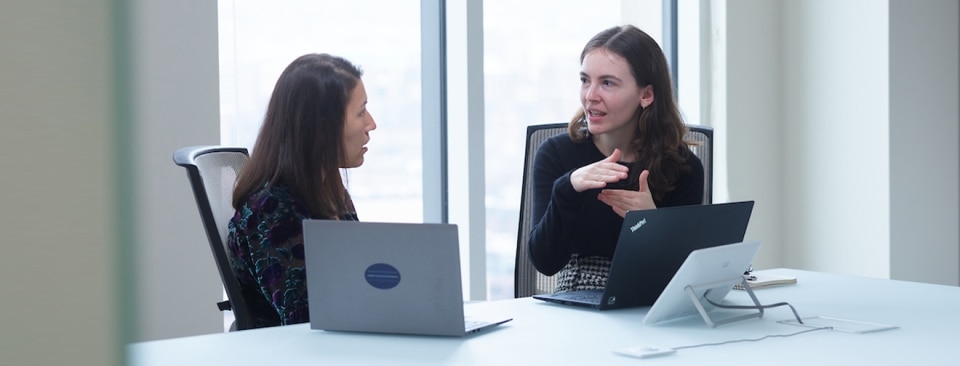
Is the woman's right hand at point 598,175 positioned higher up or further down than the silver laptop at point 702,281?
higher up

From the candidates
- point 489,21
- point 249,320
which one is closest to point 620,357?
point 249,320

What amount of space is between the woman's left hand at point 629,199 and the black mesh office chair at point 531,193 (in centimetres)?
40

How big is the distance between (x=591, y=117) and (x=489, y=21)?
1529mm

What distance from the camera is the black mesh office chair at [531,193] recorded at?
91.2 inches

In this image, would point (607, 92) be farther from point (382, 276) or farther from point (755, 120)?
point (755, 120)

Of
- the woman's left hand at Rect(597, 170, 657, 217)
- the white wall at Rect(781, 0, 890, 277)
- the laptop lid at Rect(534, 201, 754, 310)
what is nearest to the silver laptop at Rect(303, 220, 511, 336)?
the laptop lid at Rect(534, 201, 754, 310)

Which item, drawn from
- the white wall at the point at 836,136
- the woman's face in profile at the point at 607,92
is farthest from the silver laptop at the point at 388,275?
the white wall at the point at 836,136

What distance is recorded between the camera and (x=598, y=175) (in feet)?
5.67

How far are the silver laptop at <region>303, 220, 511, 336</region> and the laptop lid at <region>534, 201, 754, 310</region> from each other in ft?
0.99

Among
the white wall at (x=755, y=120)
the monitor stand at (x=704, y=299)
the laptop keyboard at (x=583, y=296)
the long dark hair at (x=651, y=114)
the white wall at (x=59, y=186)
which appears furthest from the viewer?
the white wall at (x=755, y=120)

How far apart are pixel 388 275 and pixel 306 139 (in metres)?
0.55

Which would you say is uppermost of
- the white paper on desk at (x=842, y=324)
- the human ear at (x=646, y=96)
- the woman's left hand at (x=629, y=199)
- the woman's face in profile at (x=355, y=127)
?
the human ear at (x=646, y=96)

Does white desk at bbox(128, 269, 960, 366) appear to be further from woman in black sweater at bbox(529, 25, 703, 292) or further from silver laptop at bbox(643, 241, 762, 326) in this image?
woman in black sweater at bbox(529, 25, 703, 292)

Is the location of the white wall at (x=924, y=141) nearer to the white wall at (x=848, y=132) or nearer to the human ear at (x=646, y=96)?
the white wall at (x=848, y=132)
